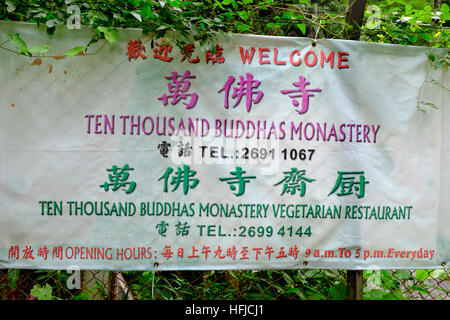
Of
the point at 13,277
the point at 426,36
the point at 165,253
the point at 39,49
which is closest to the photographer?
the point at 39,49

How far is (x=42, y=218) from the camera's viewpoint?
1.96 meters

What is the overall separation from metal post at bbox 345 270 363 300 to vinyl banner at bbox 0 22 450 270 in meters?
0.09

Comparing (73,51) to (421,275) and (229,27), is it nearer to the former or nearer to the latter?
(229,27)

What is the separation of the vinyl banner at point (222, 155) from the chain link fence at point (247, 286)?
0.27 metres

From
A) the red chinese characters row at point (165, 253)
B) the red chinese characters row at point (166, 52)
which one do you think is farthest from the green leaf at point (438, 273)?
the red chinese characters row at point (166, 52)

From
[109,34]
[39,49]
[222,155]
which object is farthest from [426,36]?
[39,49]

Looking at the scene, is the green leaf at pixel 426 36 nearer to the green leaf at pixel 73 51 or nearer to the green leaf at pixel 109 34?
the green leaf at pixel 109 34

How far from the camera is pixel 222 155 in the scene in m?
2.03

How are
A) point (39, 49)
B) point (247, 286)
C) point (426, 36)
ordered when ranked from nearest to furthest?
point (39, 49) → point (426, 36) → point (247, 286)

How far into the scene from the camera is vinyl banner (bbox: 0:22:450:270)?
1.96 meters

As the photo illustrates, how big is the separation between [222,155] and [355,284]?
1.09 meters

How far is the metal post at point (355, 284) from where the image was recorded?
215 cm
